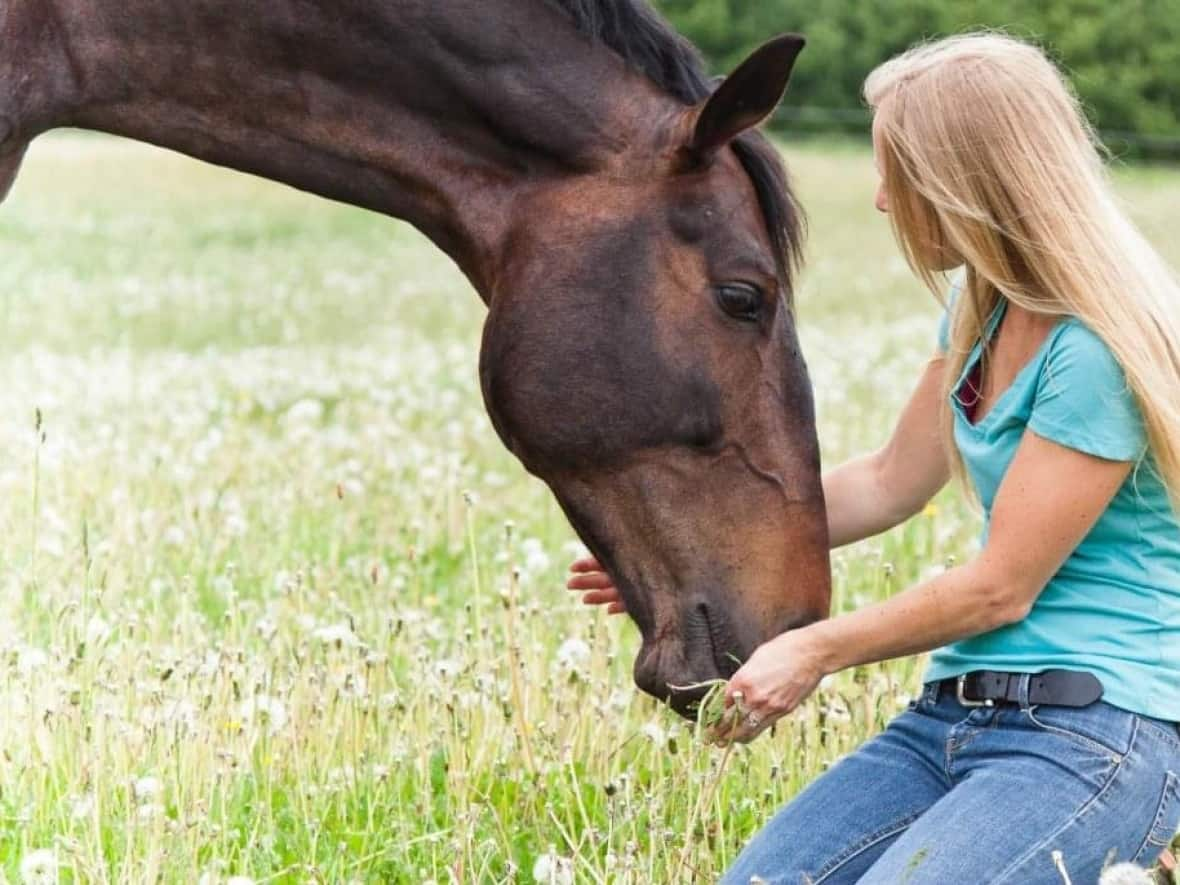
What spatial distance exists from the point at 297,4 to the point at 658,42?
813 mm

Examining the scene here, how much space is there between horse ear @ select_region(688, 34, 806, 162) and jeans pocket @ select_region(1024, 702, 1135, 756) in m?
1.34

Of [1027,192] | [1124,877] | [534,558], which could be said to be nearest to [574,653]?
[534,558]

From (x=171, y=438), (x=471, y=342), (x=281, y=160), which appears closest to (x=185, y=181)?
(x=471, y=342)

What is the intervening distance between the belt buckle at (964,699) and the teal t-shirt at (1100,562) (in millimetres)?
23

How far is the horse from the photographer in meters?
3.64

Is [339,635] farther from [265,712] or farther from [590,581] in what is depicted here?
[590,581]

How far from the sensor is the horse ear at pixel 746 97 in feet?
11.3

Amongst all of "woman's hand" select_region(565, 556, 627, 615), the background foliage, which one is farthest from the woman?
the background foliage

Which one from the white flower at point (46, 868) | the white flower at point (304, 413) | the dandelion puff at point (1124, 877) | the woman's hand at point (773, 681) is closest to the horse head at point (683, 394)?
the woman's hand at point (773, 681)

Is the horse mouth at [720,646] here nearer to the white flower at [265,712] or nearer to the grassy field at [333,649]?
the grassy field at [333,649]

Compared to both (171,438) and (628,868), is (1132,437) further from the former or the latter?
(171,438)

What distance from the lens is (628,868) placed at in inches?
128

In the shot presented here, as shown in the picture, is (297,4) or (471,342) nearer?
(297,4)

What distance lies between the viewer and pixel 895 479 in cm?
413
